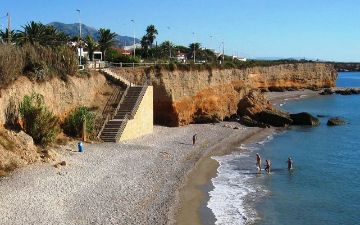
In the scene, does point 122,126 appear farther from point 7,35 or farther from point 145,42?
point 145,42

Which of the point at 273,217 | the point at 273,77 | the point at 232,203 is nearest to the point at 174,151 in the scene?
the point at 232,203

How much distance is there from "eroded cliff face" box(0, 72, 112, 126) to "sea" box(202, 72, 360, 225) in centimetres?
1202

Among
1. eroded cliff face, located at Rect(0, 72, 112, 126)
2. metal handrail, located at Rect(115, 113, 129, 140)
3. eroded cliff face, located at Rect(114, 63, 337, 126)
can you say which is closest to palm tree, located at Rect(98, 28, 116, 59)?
eroded cliff face, located at Rect(114, 63, 337, 126)

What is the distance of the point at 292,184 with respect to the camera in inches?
1244

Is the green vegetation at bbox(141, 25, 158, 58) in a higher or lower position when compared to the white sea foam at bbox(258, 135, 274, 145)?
higher

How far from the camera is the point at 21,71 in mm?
33812

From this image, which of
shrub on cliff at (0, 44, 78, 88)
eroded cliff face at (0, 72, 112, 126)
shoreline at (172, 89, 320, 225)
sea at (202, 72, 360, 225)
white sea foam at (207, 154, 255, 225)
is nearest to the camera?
shoreline at (172, 89, 320, 225)

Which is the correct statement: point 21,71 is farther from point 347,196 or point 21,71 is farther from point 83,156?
point 347,196

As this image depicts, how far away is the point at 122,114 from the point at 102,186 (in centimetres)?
1454

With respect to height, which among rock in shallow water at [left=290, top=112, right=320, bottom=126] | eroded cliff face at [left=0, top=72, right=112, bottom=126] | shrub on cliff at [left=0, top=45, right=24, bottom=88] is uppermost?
shrub on cliff at [left=0, top=45, right=24, bottom=88]

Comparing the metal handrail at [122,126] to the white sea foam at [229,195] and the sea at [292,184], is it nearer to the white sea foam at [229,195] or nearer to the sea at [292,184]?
the sea at [292,184]

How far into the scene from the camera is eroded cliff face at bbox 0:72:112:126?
3175 centimetres

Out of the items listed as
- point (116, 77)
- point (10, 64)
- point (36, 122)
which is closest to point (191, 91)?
point (116, 77)

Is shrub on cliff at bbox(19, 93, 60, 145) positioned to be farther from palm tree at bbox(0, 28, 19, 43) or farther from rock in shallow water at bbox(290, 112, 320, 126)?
rock in shallow water at bbox(290, 112, 320, 126)
